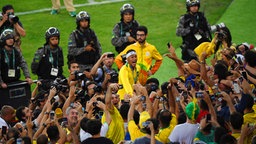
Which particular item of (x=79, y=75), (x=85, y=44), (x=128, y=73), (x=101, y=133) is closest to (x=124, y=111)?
(x=101, y=133)

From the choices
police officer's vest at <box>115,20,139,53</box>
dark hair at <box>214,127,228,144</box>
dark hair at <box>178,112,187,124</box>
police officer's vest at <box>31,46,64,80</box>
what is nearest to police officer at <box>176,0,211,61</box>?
police officer's vest at <box>115,20,139,53</box>

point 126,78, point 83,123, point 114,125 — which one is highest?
point 126,78

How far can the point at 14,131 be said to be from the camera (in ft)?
42.1

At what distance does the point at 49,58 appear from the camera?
17.0 m

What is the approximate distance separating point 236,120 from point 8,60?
595 centimetres

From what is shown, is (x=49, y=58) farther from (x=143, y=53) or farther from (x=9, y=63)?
(x=143, y=53)

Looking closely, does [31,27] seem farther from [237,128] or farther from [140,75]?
[237,128]

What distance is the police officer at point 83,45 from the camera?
17500mm

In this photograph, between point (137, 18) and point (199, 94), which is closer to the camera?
point (199, 94)

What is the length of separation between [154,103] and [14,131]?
2258mm

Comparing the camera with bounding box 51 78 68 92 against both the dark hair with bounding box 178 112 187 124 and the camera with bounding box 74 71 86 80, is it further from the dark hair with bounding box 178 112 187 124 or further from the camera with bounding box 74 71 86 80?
the dark hair with bounding box 178 112 187 124

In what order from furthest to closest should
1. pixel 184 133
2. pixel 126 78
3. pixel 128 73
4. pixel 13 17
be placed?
pixel 13 17, pixel 128 73, pixel 126 78, pixel 184 133

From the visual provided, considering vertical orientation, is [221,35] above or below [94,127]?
above

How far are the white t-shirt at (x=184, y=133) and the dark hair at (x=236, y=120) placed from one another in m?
0.60
